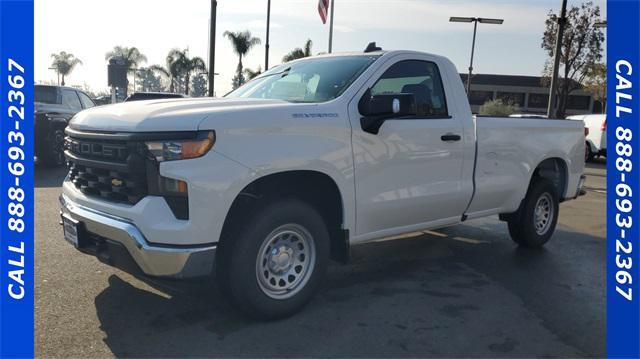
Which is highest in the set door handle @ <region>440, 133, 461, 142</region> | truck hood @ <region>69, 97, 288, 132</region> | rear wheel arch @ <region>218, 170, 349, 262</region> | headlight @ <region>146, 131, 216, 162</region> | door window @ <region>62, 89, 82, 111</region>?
door window @ <region>62, 89, 82, 111</region>

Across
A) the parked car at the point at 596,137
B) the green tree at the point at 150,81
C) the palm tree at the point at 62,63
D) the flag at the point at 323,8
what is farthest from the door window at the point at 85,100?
the palm tree at the point at 62,63

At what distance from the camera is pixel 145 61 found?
2292 inches

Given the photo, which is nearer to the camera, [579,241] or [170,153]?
[170,153]

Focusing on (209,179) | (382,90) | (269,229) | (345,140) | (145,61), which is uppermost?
(145,61)

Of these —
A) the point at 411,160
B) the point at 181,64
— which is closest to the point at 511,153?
the point at 411,160

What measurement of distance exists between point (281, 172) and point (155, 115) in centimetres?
91

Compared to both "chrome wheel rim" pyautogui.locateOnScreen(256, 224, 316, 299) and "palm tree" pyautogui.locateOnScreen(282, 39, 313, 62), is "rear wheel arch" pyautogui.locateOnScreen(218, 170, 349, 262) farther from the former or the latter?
"palm tree" pyautogui.locateOnScreen(282, 39, 313, 62)

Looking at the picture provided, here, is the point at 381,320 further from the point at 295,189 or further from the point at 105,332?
the point at 105,332

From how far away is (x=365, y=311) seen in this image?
4.15m

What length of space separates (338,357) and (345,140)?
156 centimetres

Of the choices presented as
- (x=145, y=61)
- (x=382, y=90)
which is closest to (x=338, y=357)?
(x=382, y=90)

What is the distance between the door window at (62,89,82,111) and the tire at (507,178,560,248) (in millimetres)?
9769

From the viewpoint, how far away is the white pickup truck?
3354 mm

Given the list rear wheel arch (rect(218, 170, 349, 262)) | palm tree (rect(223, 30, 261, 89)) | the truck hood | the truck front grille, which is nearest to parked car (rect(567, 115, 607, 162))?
rear wheel arch (rect(218, 170, 349, 262))
